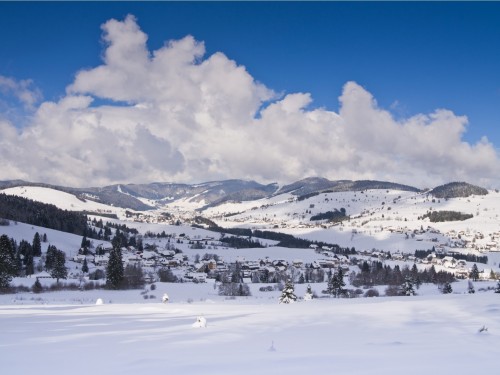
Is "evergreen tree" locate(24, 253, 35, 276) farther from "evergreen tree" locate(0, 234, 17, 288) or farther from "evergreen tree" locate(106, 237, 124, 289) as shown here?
"evergreen tree" locate(0, 234, 17, 288)

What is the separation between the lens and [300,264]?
15675cm

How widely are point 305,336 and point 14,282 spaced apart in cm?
6718

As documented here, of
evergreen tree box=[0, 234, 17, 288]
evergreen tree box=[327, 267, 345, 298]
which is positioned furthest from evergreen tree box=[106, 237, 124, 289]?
evergreen tree box=[327, 267, 345, 298]

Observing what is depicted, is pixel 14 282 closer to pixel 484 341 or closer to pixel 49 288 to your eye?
A: pixel 49 288

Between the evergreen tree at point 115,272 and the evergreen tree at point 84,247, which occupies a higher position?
the evergreen tree at point 84,247

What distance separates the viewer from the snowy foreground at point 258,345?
730 centimetres

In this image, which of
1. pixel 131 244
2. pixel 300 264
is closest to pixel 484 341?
pixel 300 264

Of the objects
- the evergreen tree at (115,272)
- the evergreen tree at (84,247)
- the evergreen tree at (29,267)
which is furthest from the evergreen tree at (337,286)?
the evergreen tree at (84,247)

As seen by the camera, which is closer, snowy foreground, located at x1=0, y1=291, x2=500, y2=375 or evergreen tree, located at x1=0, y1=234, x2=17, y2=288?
snowy foreground, located at x1=0, y1=291, x2=500, y2=375

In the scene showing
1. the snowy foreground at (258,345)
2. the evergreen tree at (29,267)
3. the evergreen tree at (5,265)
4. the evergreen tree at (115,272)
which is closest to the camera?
the snowy foreground at (258,345)

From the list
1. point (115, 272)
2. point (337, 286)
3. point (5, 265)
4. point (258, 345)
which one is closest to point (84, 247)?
point (115, 272)

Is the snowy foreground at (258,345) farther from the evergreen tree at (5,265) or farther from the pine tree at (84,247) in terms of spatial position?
the pine tree at (84,247)

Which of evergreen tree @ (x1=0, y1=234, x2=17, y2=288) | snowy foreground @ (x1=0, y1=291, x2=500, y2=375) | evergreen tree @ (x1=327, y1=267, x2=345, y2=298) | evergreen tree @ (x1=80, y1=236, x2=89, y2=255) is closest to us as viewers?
snowy foreground @ (x1=0, y1=291, x2=500, y2=375)

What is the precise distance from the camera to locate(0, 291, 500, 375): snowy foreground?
730 centimetres
